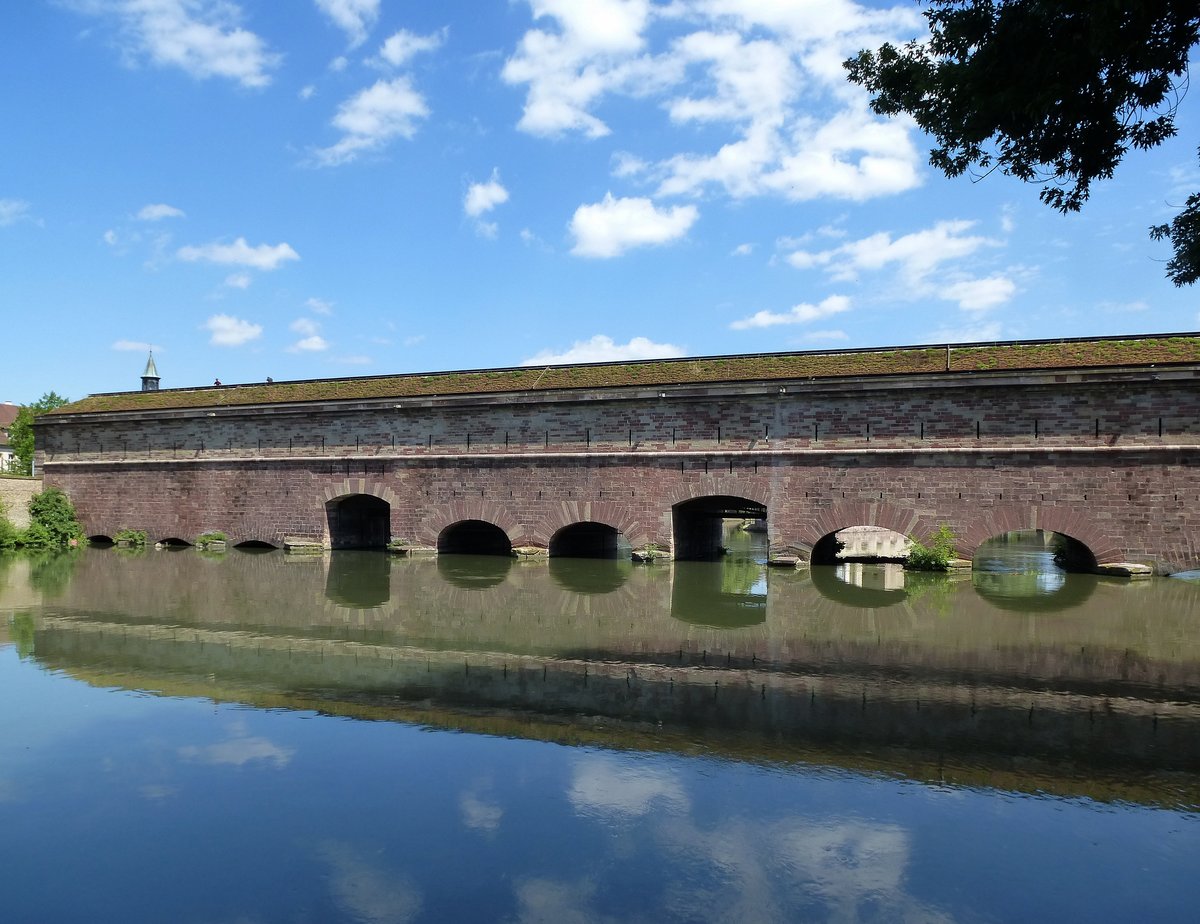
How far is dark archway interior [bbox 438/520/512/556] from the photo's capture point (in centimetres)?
2416

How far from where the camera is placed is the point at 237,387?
28516 mm

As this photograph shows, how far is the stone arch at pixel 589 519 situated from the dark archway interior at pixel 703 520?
3.43ft

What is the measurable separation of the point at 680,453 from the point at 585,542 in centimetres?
616

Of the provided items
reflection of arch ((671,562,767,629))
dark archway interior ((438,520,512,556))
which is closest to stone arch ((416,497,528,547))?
dark archway interior ((438,520,512,556))

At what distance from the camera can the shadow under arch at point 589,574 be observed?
15992 mm

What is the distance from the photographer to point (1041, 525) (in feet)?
57.0

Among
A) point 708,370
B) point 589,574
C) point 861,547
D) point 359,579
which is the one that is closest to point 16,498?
point 359,579

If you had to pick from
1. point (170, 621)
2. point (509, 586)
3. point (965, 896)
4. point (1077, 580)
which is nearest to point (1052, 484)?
point (1077, 580)

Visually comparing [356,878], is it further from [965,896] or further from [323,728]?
[965,896]

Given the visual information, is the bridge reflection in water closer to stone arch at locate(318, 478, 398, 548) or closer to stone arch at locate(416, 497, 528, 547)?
stone arch at locate(416, 497, 528, 547)

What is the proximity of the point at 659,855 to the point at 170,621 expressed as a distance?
9.72m

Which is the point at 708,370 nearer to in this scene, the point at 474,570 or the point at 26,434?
the point at 474,570

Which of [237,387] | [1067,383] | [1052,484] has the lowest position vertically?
[1052,484]

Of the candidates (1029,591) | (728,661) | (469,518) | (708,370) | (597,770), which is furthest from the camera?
(469,518)
